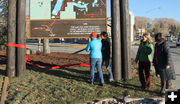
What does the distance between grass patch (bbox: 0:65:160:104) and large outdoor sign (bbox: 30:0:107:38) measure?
2.41m

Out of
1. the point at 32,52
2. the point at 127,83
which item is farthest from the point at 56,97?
the point at 32,52

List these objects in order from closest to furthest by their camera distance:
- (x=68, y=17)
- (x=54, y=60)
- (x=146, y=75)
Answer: (x=146, y=75)
(x=68, y=17)
(x=54, y=60)

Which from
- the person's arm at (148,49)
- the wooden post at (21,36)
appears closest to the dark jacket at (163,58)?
the person's arm at (148,49)

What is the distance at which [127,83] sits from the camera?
20.9 ft

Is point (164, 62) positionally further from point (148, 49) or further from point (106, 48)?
point (106, 48)

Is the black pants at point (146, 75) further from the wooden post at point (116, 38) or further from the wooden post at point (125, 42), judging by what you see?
the wooden post at point (116, 38)

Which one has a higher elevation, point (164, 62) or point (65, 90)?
point (164, 62)

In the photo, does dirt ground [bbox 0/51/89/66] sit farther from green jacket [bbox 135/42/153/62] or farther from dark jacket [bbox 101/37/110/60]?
green jacket [bbox 135/42/153/62]

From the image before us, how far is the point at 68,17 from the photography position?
859 centimetres

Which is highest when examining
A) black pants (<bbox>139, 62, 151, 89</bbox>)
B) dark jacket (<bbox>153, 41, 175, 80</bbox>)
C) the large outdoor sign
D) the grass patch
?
the large outdoor sign

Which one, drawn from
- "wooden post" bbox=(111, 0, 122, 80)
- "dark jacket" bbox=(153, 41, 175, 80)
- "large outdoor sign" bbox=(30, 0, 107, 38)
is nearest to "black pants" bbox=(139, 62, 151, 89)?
"dark jacket" bbox=(153, 41, 175, 80)

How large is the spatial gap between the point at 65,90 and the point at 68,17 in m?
4.00

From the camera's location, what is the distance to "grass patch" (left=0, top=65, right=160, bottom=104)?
15.8ft

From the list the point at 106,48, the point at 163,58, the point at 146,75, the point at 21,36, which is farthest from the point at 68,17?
the point at 163,58
